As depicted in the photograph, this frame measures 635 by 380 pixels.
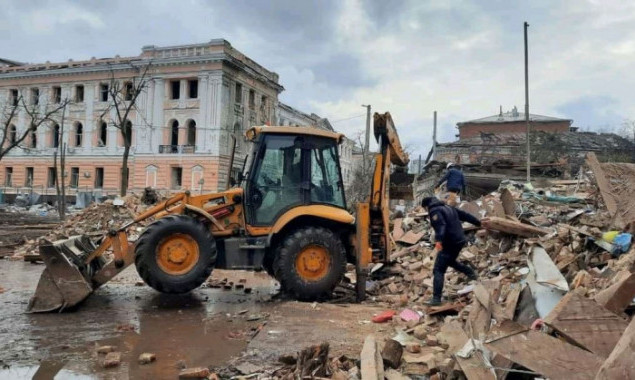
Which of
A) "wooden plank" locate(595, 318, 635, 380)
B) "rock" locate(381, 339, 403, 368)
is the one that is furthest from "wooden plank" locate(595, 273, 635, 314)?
"rock" locate(381, 339, 403, 368)

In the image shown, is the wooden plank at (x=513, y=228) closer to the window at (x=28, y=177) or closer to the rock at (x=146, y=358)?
the rock at (x=146, y=358)

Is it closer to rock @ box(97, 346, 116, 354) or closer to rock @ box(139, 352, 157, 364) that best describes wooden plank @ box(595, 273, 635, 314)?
rock @ box(139, 352, 157, 364)

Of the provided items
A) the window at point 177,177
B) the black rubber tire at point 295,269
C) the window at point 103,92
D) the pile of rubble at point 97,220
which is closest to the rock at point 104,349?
the black rubber tire at point 295,269

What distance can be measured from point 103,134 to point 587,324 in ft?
148

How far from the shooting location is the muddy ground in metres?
4.96

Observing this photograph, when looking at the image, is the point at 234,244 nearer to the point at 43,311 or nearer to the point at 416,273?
the point at 43,311

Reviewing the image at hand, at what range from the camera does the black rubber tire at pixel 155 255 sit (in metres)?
7.22

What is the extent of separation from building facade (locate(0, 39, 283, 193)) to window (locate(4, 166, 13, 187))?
8cm

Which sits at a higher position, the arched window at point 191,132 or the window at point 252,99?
the window at point 252,99

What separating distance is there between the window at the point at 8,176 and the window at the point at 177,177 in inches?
649

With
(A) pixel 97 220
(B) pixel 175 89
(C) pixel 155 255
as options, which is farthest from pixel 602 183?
(B) pixel 175 89

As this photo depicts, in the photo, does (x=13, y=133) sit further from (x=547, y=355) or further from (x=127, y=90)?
(x=547, y=355)

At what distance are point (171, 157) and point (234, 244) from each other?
111 feet

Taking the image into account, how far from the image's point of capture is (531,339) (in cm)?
361
